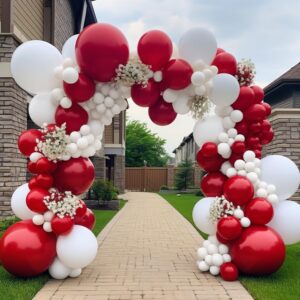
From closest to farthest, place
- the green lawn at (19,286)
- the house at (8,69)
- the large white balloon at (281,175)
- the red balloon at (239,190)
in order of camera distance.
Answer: the green lawn at (19,286)
the red balloon at (239,190)
the large white balloon at (281,175)
the house at (8,69)

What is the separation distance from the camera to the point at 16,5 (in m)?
10.6

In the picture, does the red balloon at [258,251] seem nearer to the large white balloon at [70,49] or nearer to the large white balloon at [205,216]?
the large white balloon at [205,216]

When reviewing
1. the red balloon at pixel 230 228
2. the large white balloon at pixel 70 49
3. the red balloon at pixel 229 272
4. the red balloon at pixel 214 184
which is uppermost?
Result: the large white balloon at pixel 70 49

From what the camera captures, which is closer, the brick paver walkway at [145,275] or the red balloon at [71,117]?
the brick paver walkway at [145,275]

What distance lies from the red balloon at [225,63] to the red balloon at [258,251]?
7.09 feet

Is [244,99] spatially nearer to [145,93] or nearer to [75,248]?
[145,93]

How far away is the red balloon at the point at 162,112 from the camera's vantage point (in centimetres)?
623

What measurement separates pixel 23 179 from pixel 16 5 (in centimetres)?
410

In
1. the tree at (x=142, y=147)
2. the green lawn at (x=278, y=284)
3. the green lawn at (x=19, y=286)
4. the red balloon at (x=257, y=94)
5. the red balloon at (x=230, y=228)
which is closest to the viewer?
the green lawn at (x=19, y=286)

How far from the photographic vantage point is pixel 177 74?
5.88 m

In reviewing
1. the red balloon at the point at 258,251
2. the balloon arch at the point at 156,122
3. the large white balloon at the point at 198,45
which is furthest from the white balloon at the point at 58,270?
the large white balloon at the point at 198,45

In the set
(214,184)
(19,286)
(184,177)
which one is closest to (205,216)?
(214,184)

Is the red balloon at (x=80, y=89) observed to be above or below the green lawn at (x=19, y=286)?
above

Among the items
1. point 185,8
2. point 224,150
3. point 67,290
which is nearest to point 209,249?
point 224,150
